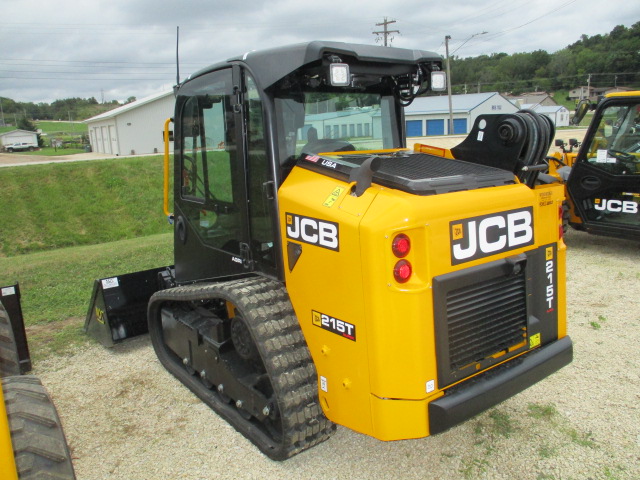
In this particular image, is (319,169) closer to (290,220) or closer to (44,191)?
(290,220)

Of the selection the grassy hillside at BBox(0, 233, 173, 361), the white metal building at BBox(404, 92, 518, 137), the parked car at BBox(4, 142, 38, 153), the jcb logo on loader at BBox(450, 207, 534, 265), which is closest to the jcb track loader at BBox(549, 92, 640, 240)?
the jcb logo on loader at BBox(450, 207, 534, 265)

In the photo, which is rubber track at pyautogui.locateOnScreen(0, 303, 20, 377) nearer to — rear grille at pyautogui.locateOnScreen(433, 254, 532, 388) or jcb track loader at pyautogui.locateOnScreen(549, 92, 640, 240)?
rear grille at pyautogui.locateOnScreen(433, 254, 532, 388)

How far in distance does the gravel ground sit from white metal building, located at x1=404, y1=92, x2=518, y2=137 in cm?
4849

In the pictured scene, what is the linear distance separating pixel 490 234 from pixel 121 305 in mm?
3489

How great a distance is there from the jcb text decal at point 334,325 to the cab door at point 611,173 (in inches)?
245

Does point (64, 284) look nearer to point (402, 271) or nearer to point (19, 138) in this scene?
point (402, 271)

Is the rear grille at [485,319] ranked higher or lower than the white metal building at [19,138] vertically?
lower

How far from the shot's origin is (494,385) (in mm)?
2801

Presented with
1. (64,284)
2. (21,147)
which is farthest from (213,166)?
(21,147)

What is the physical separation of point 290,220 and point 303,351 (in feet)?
2.40

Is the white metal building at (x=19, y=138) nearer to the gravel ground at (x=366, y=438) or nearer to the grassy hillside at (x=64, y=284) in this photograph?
the grassy hillside at (x=64, y=284)

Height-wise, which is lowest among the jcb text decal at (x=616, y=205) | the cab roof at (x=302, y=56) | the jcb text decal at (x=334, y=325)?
the jcb text decal at (x=616, y=205)

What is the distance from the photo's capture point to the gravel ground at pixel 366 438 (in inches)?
122

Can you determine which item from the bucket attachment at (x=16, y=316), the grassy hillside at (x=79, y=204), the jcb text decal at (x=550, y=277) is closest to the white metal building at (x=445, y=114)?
the grassy hillside at (x=79, y=204)
